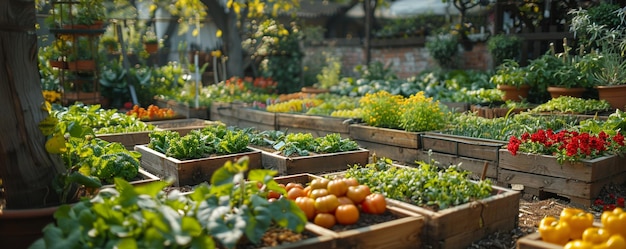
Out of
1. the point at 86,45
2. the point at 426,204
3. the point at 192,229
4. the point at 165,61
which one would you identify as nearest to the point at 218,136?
the point at 426,204

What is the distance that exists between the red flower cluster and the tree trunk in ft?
13.9

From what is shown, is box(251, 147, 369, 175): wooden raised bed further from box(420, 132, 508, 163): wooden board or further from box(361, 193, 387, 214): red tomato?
box(361, 193, 387, 214): red tomato

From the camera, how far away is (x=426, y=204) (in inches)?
169

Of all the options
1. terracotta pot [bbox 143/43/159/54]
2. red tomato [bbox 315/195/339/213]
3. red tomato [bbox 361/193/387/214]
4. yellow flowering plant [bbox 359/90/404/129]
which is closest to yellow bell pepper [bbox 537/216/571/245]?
red tomato [bbox 361/193/387/214]

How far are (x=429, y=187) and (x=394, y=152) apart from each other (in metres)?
3.19

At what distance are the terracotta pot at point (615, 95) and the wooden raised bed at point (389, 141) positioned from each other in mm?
2922

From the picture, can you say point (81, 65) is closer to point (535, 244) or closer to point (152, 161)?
point (152, 161)

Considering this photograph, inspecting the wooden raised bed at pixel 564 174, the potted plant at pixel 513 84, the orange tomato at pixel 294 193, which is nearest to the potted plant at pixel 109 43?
the potted plant at pixel 513 84

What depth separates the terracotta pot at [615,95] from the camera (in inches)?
316

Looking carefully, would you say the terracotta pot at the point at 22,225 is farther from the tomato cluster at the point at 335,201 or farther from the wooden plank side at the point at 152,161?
the wooden plank side at the point at 152,161

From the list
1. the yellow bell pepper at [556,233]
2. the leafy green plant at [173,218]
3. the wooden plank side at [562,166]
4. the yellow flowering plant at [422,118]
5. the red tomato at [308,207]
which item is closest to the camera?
the leafy green plant at [173,218]

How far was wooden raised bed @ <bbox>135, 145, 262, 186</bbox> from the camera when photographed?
5.84 meters

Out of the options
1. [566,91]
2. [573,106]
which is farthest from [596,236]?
[566,91]

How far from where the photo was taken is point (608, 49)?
8.64 m
